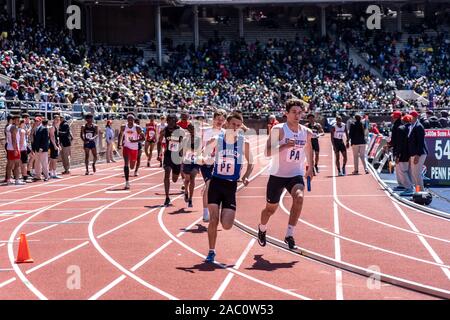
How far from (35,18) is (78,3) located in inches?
460

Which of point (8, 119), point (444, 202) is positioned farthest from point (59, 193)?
point (444, 202)

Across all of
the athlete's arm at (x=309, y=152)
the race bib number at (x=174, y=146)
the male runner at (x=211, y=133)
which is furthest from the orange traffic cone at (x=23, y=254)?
the race bib number at (x=174, y=146)

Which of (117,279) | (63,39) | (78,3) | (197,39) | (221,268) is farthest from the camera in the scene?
(197,39)

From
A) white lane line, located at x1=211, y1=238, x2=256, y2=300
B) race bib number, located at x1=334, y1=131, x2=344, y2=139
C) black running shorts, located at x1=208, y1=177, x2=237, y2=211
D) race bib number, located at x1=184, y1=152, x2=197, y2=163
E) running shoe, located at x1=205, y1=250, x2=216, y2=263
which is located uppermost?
race bib number, located at x1=334, y1=131, x2=344, y2=139

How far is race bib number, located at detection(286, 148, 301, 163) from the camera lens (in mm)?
11543

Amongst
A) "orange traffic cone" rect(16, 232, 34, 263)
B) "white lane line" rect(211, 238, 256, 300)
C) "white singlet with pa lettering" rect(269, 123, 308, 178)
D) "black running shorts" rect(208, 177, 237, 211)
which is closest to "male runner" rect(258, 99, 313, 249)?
"white singlet with pa lettering" rect(269, 123, 308, 178)

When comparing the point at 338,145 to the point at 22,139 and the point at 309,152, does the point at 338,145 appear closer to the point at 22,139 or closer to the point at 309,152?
the point at 22,139

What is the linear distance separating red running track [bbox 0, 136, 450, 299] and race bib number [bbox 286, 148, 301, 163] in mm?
1247

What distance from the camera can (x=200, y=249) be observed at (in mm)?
11953

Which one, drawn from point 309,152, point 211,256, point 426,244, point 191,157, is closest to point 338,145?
point 191,157

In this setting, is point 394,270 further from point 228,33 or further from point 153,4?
point 228,33

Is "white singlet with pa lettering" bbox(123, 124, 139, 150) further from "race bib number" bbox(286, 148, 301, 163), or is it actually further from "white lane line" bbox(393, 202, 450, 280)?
"race bib number" bbox(286, 148, 301, 163)

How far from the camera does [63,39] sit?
46.2 m

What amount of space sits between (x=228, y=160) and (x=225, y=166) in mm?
88
